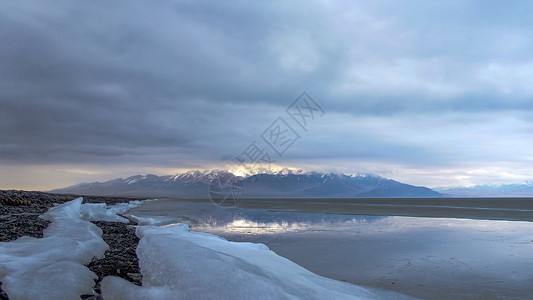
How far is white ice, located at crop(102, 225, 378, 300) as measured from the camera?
5.21 metres

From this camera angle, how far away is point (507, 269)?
29.2 feet

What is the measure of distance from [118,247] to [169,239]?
187 cm

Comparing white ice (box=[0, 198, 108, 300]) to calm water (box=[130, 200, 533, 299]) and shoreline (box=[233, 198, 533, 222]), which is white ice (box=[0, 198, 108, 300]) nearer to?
calm water (box=[130, 200, 533, 299])

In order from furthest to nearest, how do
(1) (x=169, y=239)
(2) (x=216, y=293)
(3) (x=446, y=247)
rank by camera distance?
1. (3) (x=446, y=247)
2. (1) (x=169, y=239)
3. (2) (x=216, y=293)

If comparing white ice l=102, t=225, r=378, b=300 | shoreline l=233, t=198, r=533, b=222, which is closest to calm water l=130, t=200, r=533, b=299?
white ice l=102, t=225, r=378, b=300

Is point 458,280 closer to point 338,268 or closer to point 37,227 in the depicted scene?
point 338,268

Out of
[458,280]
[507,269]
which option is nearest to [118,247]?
[458,280]

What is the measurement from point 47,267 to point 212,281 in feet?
10.6

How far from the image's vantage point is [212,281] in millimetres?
5531

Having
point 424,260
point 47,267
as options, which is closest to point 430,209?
point 424,260

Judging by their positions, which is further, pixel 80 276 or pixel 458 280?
pixel 458 280

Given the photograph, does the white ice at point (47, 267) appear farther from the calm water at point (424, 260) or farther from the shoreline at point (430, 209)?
the shoreline at point (430, 209)

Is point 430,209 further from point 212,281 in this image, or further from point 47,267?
point 47,267

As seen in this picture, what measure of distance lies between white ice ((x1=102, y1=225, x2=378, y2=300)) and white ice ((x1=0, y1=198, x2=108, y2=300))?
557mm
